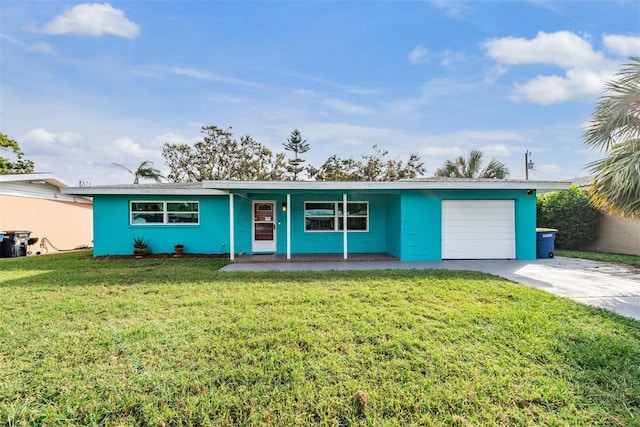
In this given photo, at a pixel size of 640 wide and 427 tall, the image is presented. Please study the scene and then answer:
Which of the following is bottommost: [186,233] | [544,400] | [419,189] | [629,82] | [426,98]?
[544,400]

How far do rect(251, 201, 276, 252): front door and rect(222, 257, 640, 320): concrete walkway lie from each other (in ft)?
7.45

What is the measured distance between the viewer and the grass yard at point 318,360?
2.47 meters

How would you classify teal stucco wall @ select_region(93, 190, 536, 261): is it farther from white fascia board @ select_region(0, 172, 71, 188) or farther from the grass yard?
the grass yard

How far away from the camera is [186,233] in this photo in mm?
11336

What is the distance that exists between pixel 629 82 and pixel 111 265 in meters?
14.8

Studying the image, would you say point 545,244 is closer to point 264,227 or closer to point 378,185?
point 378,185

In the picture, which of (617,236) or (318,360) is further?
(617,236)

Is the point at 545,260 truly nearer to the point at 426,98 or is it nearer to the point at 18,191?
the point at 426,98

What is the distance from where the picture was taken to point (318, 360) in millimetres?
3170

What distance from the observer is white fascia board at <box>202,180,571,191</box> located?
898 cm

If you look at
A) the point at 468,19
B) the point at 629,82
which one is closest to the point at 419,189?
the point at 629,82

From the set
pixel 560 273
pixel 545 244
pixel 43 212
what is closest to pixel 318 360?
pixel 560 273

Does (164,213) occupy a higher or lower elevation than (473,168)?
lower

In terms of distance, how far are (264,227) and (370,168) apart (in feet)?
59.7
